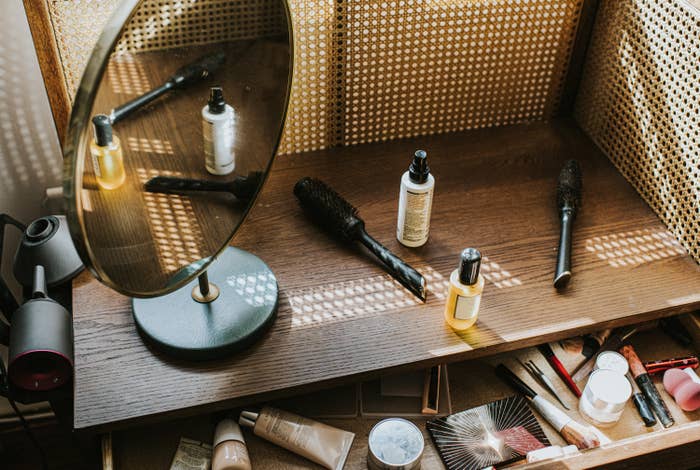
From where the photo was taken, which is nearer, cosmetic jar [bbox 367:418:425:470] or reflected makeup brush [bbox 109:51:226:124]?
reflected makeup brush [bbox 109:51:226:124]

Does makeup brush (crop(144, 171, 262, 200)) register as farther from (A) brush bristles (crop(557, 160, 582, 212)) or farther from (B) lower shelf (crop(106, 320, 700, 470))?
(A) brush bristles (crop(557, 160, 582, 212))

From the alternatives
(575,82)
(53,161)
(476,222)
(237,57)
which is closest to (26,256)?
(53,161)

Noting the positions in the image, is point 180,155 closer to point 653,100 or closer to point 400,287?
point 400,287

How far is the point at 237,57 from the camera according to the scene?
72 cm

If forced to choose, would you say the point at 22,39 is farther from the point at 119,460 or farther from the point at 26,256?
the point at 119,460

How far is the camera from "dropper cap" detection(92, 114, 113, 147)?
1.84 feet

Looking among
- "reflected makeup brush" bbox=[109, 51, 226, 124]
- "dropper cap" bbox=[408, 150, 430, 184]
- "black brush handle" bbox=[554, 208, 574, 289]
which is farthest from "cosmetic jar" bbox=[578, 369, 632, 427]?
"reflected makeup brush" bbox=[109, 51, 226, 124]

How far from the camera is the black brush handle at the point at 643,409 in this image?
2.93 ft

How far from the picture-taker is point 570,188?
104 cm

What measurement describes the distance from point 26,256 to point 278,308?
34 cm

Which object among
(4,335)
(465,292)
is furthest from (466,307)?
(4,335)

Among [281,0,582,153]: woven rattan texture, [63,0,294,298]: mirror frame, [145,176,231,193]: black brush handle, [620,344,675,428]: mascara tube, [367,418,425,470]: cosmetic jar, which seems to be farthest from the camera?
[281,0,582,153]: woven rattan texture

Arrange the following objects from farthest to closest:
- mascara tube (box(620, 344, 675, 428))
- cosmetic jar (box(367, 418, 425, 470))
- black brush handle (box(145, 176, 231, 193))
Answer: mascara tube (box(620, 344, 675, 428)) → cosmetic jar (box(367, 418, 425, 470)) → black brush handle (box(145, 176, 231, 193))

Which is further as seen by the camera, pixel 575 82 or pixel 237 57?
pixel 575 82
